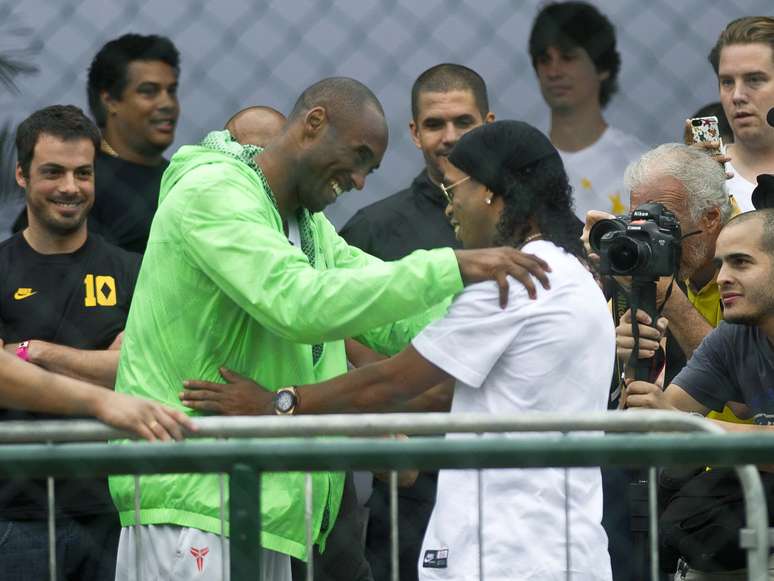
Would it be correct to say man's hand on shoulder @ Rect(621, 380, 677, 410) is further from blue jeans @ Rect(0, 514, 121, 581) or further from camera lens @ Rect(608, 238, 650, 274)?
blue jeans @ Rect(0, 514, 121, 581)

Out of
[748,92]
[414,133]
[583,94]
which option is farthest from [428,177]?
[748,92]

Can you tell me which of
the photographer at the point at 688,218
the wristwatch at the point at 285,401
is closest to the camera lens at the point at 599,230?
the photographer at the point at 688,218

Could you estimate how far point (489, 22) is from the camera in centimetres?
397

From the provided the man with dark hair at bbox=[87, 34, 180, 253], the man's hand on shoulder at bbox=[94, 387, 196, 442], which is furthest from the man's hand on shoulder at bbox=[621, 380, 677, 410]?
the man with dark hair at bbox=[87, 34, 180, 253]

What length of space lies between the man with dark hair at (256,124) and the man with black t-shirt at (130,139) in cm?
21

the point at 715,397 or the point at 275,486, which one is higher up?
the point at 715,397

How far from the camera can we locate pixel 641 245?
3.38 metres

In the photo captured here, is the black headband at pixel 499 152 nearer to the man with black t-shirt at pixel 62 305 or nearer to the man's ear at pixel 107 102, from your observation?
the man with black t-shirt at pixel 62 305

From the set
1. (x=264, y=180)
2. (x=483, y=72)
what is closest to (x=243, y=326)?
(x=264, y=180)

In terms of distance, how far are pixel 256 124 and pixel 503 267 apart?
66.6 inches

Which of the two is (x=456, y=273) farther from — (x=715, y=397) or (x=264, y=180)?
(x=715, y=397)

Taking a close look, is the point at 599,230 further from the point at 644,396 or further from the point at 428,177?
the point at 428,177

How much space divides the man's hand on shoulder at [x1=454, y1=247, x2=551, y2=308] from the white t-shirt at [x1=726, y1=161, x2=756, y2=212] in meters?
1.39

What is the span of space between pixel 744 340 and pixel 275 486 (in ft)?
3.89
